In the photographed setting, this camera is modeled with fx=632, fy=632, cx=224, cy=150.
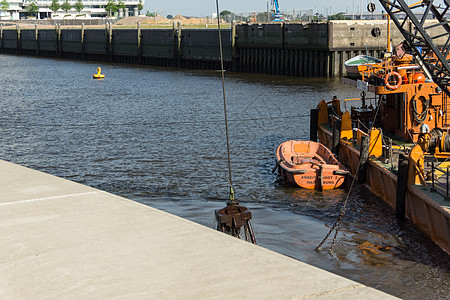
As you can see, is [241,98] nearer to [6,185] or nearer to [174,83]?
[174,83]

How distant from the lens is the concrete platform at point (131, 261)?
25.7ft

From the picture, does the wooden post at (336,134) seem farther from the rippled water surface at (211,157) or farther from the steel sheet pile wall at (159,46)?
the steel sheet pile wall at (159,46)

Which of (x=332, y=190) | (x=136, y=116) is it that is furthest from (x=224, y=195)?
(x=136, y=116)

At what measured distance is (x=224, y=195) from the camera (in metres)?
22.7

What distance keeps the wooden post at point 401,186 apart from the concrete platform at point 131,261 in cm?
901

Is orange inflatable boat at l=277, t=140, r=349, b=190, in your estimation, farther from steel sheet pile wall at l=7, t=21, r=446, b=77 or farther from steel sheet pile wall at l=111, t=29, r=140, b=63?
steel sheet pile wall at l=111, t=29, r=140, b=63

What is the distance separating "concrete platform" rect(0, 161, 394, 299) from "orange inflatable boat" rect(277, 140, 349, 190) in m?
11.8

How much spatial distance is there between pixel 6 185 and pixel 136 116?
97.0ft

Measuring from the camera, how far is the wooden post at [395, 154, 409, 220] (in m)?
17.6

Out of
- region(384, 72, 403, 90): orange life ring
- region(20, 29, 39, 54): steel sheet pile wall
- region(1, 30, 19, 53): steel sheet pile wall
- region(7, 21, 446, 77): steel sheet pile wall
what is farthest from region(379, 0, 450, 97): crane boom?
region(1, 30, 19, 53): steel sheet pile wall

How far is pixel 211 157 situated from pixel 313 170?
7.71 m

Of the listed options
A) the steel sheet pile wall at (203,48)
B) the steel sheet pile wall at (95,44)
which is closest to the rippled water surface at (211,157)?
the steel sheet pile wall at (203,48)

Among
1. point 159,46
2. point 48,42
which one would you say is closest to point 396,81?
point 159,46

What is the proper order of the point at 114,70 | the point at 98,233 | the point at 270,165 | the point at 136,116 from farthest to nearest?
the point at 114,70 → the point at 136,116 → the point at 270,165 → the point at 98,233
